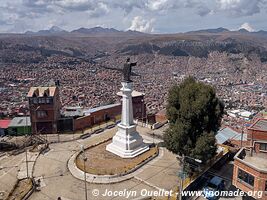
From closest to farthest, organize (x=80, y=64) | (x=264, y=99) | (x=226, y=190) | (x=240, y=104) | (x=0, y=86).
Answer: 1. (x=226, y=190)
2. (x=240, y=104)
3. (x=264, y=99)
4. (x=0, y=86)
5. (x=80, y=64)

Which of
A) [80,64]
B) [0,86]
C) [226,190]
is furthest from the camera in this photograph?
[80,64]

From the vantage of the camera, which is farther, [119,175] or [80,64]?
[80,64]

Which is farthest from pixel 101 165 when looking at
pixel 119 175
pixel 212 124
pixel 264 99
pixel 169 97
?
pixel 264 99

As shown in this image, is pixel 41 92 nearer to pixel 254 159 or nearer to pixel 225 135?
pixel 225 135

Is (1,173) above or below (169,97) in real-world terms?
below

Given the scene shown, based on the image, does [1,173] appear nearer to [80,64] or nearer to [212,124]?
[212,124]

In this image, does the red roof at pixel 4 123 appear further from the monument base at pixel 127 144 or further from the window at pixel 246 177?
the window at pixel 246 177

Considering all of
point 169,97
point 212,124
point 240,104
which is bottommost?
point 240,104

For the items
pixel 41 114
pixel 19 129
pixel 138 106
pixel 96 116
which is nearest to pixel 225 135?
pixel 138 106
